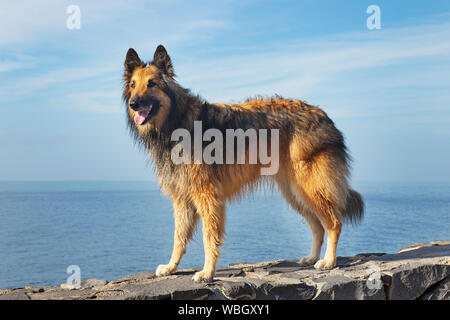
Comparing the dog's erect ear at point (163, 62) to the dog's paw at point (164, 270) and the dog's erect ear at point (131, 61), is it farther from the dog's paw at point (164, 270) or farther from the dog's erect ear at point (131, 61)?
the dog's paw at point (164, 270)

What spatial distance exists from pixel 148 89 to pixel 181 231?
A: 1.57m

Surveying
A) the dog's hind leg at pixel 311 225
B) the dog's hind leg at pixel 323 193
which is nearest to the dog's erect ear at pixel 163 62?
the dog's hind leg at pixel 323 193

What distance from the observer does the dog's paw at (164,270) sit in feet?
15.5

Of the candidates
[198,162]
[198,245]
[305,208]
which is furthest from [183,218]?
[305,208]

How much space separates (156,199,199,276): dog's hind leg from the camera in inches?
187

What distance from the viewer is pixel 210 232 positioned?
14.4 ft

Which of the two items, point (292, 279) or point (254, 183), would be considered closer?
point (292, 279)

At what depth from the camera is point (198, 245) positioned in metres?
4.80

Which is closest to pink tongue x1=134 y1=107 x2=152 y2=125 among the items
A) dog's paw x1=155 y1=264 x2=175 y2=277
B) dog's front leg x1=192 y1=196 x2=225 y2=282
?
dog's front leg x1=192 y1=196 x2=225 y2=282

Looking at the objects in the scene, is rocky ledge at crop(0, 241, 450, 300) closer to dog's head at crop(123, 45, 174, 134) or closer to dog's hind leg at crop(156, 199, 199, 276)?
dog's hind leg at crop(156, 199, 199, 276)

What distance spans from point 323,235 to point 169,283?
6.75 ft

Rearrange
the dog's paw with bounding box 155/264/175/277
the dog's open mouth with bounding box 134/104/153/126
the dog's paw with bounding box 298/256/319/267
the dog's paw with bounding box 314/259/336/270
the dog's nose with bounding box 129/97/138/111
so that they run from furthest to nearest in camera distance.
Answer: the dog's paw with bounding box 298/256/319/267 → the dog's paw with bounding box 314/259/336/270 → the dog's paw with bounding box 155/264/175/277 → the dog's open mouth with bounding box 134/104/153/126 → the dog's nose with bounding box 129/97/138/111

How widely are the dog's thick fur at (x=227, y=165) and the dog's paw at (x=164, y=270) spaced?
11 mm
